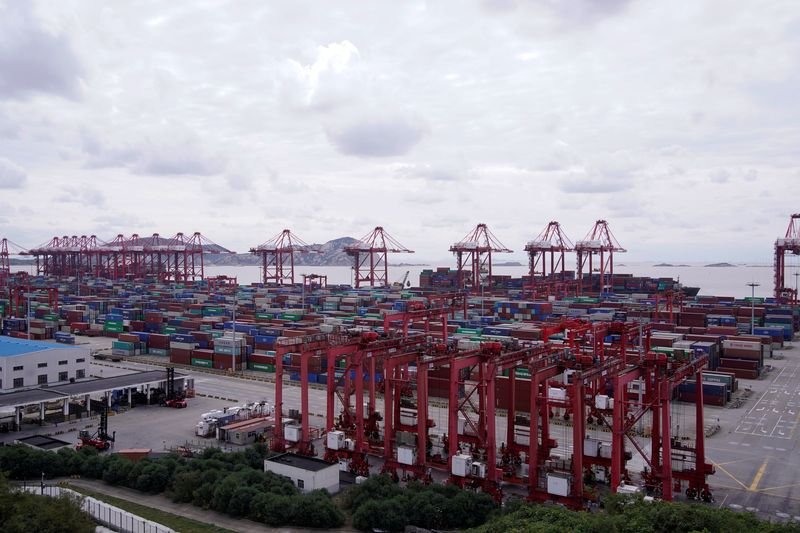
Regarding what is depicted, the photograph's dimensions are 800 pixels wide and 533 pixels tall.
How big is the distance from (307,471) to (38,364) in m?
25.6

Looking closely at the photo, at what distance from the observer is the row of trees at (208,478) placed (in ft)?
71.6

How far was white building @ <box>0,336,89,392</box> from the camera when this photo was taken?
130ft

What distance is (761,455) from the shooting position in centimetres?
2995

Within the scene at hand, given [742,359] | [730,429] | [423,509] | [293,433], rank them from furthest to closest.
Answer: [742,359] < [730,429] < [293,433] < [423,509]

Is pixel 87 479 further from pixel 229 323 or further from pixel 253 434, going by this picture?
pixel 229 323

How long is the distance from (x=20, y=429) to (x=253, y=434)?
1290 cm

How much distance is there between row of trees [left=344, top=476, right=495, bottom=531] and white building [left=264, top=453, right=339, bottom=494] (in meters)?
2.01

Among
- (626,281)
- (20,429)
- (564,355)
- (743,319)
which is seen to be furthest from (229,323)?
(626,281)

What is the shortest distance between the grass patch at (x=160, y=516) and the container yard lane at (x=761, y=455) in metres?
18.4

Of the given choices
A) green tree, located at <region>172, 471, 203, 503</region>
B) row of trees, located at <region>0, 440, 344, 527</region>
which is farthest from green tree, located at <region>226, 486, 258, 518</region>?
green tree, located at <region>172, 471, 203, 503</region>

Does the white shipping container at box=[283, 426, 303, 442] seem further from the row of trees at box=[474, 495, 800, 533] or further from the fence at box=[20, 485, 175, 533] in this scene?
the row of trees at box=[474, 495, 800, 533]

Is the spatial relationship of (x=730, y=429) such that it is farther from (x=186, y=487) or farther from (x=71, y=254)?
(x=71, y=254)

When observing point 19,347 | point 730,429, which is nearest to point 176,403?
point 19,347

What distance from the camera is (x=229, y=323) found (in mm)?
70062
